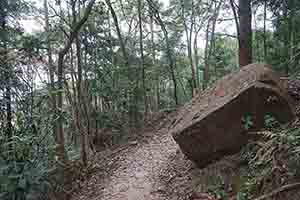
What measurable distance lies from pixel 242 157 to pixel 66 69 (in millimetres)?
8243

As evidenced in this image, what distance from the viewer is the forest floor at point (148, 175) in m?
4.24

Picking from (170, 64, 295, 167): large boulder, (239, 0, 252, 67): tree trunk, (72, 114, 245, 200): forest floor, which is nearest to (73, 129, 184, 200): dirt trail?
(72, 114, 245, 200): forest floor

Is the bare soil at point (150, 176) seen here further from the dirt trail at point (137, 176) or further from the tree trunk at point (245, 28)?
the tree trunk at point (245, 28)

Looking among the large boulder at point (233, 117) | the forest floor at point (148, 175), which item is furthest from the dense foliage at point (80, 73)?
the forest floor at point (148, 175)

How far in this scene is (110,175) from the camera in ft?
19.2

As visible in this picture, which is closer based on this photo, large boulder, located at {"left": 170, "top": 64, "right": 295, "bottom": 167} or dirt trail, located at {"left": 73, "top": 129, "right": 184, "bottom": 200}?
large boulder, located at {"left": 170, "top": 64, "right": 295, "bottom": 167}

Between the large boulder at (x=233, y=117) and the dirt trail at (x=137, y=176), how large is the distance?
980mm

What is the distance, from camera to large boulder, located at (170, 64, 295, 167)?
3945 millimetres

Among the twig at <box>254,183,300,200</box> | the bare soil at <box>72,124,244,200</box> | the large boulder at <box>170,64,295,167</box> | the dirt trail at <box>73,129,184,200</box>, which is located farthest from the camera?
the dirt trail at <box>73,129,184,200</box>

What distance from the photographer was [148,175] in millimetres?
5352

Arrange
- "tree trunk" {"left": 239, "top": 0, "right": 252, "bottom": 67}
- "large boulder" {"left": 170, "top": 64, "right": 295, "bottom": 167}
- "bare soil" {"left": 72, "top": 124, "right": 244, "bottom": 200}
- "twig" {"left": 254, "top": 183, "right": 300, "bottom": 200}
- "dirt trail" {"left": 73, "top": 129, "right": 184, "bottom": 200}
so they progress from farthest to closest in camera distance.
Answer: "tree trunk" {"left": 239, "top": 0, "right": 252, "bottom": 67}, "dirt trail" {"left": 73, "top": 129, "right": 184, "bottom": 200}, "bare soil" {"left": 72, "top": 124, "right": 244, "bottom": 200}, "large boulder" {"left": 170, "top": 64, "right": 295, "bottom": 167}, "twig" {"left": 254, "top": 183, "right": 300, "bottom": 200}

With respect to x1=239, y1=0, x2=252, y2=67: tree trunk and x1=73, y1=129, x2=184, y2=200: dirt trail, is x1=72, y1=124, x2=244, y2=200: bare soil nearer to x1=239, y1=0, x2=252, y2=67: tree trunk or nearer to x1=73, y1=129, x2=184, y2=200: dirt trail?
x1=73, y1=129, x2=184, y2=200: dirt trail

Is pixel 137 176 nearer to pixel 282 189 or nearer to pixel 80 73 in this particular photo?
pixel 80 73

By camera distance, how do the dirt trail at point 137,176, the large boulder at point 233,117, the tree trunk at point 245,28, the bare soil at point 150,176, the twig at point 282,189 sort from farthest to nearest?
the tree trunk at point 245,28 → the dirt trail at point 137,176 → the bare soil at point 150,176 → the large boulder at point 233,117 → the twig at point 282,189
